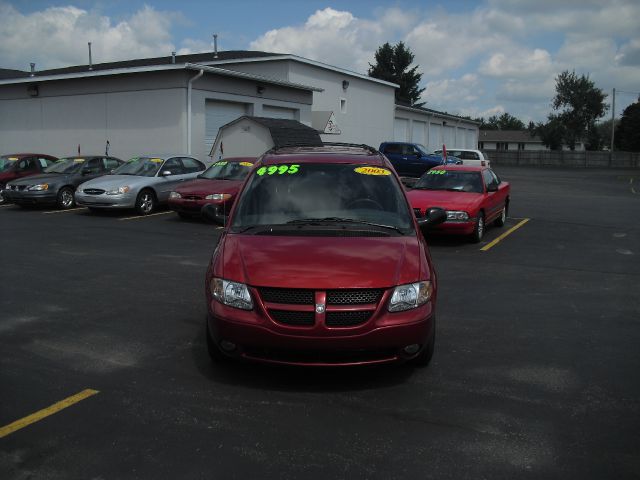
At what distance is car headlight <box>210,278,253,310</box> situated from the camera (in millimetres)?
4336

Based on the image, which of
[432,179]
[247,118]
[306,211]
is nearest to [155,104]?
[247,118]

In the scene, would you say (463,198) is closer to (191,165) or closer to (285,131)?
(191,165)

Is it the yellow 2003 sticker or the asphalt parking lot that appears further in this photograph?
the yellow 2003 sticker

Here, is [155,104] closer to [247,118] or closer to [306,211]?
[247,118]

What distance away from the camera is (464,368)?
4996mm

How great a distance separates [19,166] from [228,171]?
7.89m

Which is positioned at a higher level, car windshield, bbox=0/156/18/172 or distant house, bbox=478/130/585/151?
distant house, bbox=478/130/585/151

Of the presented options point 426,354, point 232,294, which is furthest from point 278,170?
point 426,354

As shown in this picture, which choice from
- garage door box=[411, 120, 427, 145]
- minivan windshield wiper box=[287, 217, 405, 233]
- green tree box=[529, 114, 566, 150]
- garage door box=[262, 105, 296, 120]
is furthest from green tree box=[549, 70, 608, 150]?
minivan windshield wiper box=[287, 217, 405, 233]

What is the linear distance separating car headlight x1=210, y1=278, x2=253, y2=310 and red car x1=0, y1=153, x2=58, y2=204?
16.2 meters

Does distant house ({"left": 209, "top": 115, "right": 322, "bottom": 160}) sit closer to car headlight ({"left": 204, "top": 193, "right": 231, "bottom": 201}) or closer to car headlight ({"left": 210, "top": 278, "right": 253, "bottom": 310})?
car headlight ({"left": 204, "top": 193, "right": 231, "bottom": 201})

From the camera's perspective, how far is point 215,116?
22.2 metres

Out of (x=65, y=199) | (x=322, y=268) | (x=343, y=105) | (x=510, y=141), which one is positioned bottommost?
(x=65, y=199)

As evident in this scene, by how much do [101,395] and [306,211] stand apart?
220 centimetres
